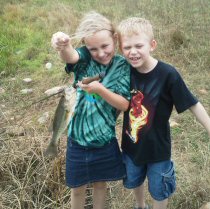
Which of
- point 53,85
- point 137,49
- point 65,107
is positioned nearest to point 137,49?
point 137,49

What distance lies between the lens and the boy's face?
8.58 feet

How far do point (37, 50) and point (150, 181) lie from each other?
16.5ft

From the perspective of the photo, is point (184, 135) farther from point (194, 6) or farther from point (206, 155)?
point (194, 6)

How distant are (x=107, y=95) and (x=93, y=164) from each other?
57 centimetres

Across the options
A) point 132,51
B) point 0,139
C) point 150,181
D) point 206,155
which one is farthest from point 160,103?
point 0,139

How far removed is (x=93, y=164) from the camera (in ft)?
9.53

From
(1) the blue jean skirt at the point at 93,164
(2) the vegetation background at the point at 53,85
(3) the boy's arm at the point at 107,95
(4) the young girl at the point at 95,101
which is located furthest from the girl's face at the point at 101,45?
(2) the vegetation background at the point at 53,85

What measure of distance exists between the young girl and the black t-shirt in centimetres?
9

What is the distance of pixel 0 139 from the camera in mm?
3854

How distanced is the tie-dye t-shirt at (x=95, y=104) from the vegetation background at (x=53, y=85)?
0.89 metres

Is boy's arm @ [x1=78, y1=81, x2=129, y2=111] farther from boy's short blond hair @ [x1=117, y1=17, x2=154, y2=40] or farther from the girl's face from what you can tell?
boy's short blond hair @ [x1=117, y1=17, x2=154, y2=40]

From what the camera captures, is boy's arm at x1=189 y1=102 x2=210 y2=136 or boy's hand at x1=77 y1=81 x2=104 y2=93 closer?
boy's hand at x1=77 y1=81 x2=104 y2=93

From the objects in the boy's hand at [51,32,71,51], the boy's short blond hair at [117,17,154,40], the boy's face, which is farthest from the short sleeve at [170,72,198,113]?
the boy's hand at [51,32,71,51]

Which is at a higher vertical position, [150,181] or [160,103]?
[160,103]
